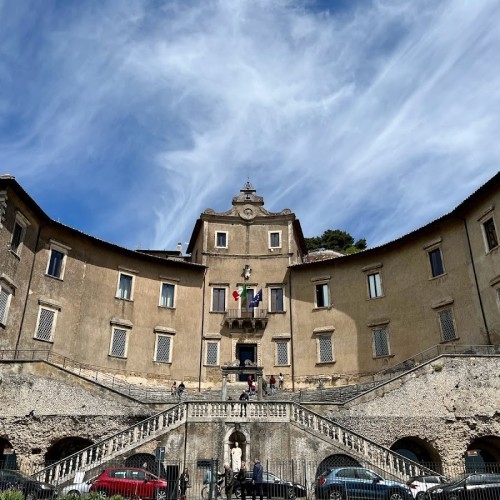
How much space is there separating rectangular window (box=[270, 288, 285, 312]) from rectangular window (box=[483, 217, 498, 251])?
1484 cm

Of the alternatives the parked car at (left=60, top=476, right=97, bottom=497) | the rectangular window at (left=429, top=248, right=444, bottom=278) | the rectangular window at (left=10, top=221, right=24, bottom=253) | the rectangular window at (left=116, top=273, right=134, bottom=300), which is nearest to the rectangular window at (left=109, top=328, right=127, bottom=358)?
the rectangular window at (left=116, top=273, right=134, bottom=300)

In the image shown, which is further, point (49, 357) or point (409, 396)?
point (49, 357)

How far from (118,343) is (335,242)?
40.3 metres

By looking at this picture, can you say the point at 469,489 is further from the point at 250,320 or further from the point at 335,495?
the point at 250,320

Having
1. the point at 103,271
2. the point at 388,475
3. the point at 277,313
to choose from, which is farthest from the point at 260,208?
the point at 388,475

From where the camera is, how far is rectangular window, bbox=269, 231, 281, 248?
41781 millimetres

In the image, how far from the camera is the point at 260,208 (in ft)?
143

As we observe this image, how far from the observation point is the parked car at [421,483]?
18.4m

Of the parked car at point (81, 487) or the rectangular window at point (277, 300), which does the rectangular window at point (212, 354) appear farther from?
the parked car at point (81, 487)

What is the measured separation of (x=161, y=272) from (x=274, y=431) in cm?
1806

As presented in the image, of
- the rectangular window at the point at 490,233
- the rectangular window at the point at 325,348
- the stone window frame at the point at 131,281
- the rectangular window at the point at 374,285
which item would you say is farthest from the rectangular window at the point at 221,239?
the rectangular window at the point at 490,233

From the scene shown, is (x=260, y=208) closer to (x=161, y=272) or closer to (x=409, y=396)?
(x=161, y=272)

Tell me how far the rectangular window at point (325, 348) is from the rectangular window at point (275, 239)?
8.36m

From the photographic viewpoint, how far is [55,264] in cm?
3369
